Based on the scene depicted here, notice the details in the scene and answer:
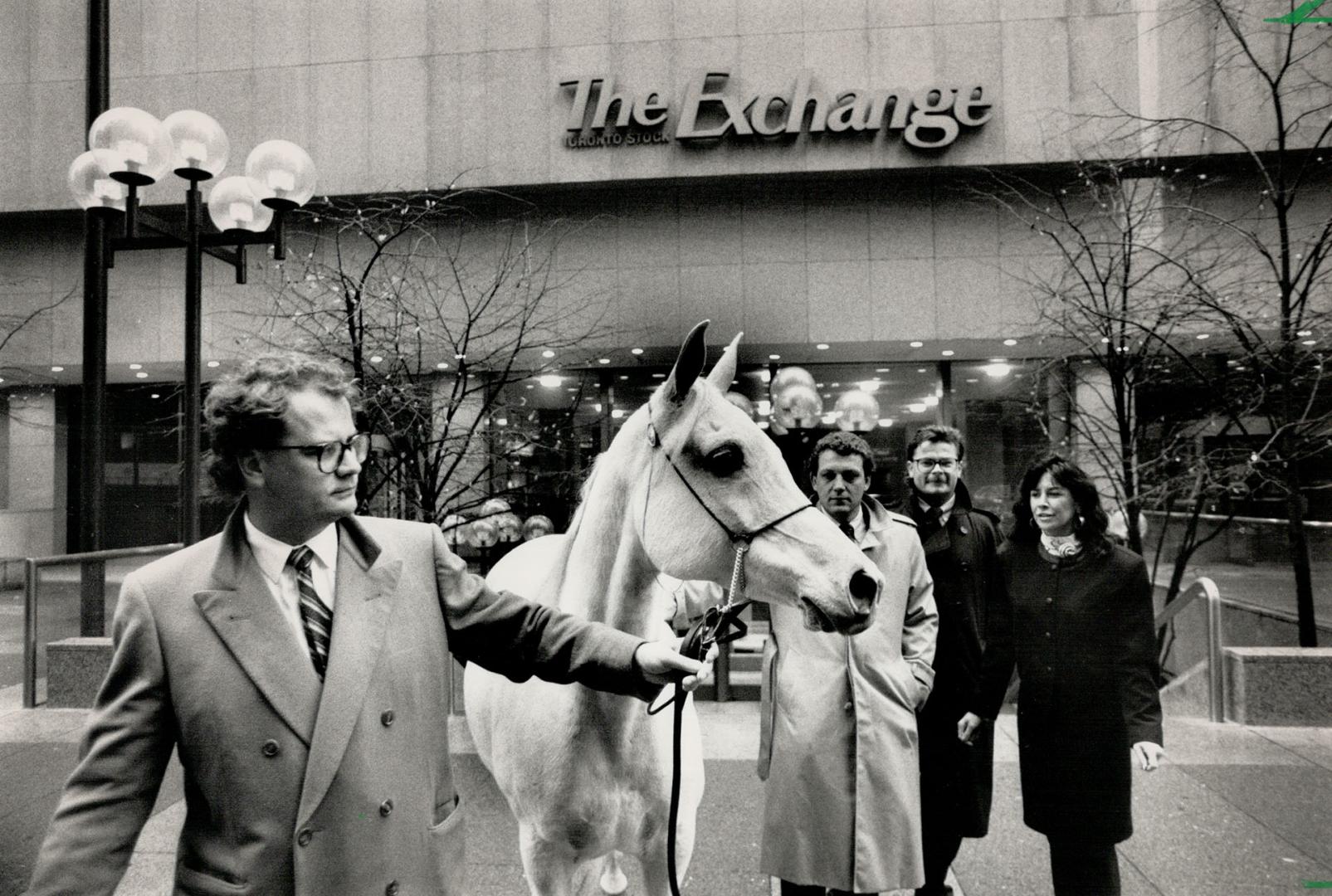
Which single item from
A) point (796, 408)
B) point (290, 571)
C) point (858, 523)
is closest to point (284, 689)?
point (290, 571)

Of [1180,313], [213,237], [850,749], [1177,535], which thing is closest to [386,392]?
[213,237]

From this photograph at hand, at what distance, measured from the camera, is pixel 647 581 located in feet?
7.25

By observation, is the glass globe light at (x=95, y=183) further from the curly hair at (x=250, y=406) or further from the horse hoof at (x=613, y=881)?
the horse hoof at (x=613, y=881)

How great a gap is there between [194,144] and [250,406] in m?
6.03

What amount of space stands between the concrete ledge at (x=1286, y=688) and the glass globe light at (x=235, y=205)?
9158mm

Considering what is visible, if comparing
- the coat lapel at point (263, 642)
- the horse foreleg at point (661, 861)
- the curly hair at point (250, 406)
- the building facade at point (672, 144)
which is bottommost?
the horse foreleg at point (661, 861)

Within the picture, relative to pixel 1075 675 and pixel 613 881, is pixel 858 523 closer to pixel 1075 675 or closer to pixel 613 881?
pixel 1075 675

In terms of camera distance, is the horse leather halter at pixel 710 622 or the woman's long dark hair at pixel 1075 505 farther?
the woman's long dark hair at pixel 1075 505

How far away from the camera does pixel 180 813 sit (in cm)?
491

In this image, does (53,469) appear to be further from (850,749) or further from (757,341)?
(850,749)

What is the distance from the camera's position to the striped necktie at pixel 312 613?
1.59 meters

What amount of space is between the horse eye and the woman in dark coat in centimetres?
194

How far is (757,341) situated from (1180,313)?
21.6ft

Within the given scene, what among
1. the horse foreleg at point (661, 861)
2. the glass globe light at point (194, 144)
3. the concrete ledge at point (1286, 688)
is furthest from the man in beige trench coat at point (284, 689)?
the concrete ledge at point (1286, 688)
